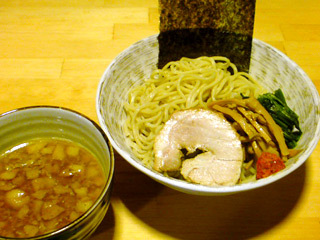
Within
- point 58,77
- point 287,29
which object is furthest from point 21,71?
point 287,29

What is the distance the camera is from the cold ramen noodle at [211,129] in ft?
5.31

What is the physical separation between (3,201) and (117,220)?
21.0 inches

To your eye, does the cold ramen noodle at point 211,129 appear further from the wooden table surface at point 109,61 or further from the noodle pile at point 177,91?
the wooden table surface at point 109,61

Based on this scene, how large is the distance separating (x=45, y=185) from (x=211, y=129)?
34.1 inches

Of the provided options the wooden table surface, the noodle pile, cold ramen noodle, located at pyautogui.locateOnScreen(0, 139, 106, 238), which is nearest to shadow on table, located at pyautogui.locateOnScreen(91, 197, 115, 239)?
the wooden table surface

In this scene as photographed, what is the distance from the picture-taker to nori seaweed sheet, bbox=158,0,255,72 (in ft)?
6.51

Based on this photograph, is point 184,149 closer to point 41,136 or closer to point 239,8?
point 41,136

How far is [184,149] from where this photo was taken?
1.75m

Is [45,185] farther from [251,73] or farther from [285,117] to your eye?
[251,73]

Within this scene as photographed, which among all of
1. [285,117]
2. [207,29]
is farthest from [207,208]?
[207,29]

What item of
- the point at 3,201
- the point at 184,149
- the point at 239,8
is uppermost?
the point at 239,8

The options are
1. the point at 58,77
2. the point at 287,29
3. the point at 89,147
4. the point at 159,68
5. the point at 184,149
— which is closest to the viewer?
the point at 89,147

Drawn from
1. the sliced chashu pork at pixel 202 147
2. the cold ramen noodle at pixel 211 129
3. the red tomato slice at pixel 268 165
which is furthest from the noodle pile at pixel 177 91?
the red tomato slice at pixel 268 165

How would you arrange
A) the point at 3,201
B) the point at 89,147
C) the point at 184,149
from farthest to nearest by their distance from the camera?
the point at 184,149
the point at 89,147
the point at 3,201
